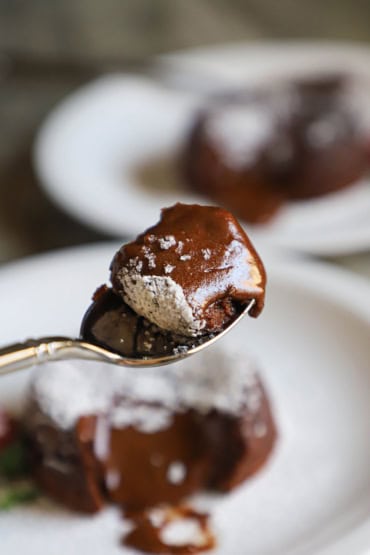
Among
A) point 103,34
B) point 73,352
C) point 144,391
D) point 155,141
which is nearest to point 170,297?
point 73,352

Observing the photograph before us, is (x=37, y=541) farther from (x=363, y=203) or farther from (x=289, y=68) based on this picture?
(x=289, y=68)

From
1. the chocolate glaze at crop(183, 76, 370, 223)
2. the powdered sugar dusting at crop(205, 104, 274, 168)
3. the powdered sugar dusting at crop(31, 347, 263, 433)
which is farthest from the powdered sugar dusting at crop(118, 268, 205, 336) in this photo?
the powdered sugar dusting at crop(205, 104, 274, 168)

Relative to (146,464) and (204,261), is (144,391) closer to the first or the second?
(146,464)

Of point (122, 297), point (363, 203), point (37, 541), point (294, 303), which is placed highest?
point (363, 203)

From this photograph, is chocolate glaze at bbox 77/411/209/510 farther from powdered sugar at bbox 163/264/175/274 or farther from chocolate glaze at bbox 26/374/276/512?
powdered sugar at bbox 163/264/175/274

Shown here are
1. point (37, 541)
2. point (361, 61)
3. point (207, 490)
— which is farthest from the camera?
point (361, 61)

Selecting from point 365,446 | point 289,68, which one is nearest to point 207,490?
point 365,446

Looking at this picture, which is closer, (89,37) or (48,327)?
(48,327)
